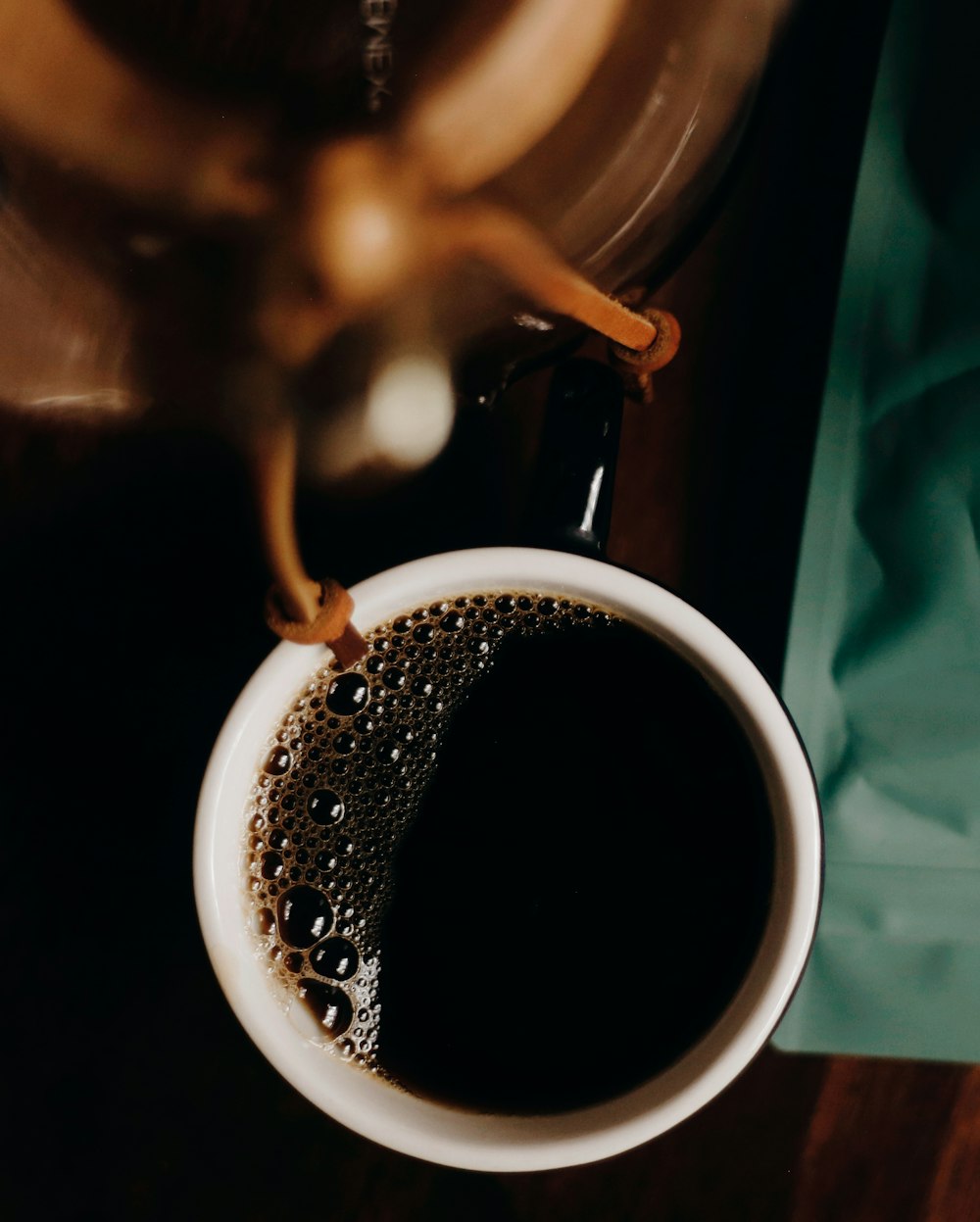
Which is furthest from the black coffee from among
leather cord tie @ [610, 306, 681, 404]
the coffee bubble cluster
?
leather cord tie @ [610, 306, 681, 404]

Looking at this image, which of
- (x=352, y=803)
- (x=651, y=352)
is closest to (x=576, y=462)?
(x=651, y=352)

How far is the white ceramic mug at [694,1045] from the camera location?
0.33m

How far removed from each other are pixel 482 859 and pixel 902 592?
231 millimetres

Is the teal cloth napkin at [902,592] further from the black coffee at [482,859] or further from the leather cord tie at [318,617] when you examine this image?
the leather cord tie at [318,617]

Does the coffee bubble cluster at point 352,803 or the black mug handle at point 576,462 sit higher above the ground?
the black mug handle at point 576,462

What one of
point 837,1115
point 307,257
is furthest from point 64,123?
point 837,1115

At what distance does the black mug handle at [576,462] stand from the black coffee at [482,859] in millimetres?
40

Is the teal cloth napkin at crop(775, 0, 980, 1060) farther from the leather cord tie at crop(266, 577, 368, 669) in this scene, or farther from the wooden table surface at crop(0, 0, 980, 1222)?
the leather cord tie at crop(266, 577, 368, 669)

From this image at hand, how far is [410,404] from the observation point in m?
0.28

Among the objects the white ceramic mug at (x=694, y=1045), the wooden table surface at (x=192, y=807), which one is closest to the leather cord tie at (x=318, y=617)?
the white ceramic mug at (x=694, y=1045)

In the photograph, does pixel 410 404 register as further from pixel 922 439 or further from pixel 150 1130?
pixel 150 1130

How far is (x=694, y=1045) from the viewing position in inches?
13.7

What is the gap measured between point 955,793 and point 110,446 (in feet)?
1.47

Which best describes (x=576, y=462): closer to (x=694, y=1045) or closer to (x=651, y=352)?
(x=651, y=352)
